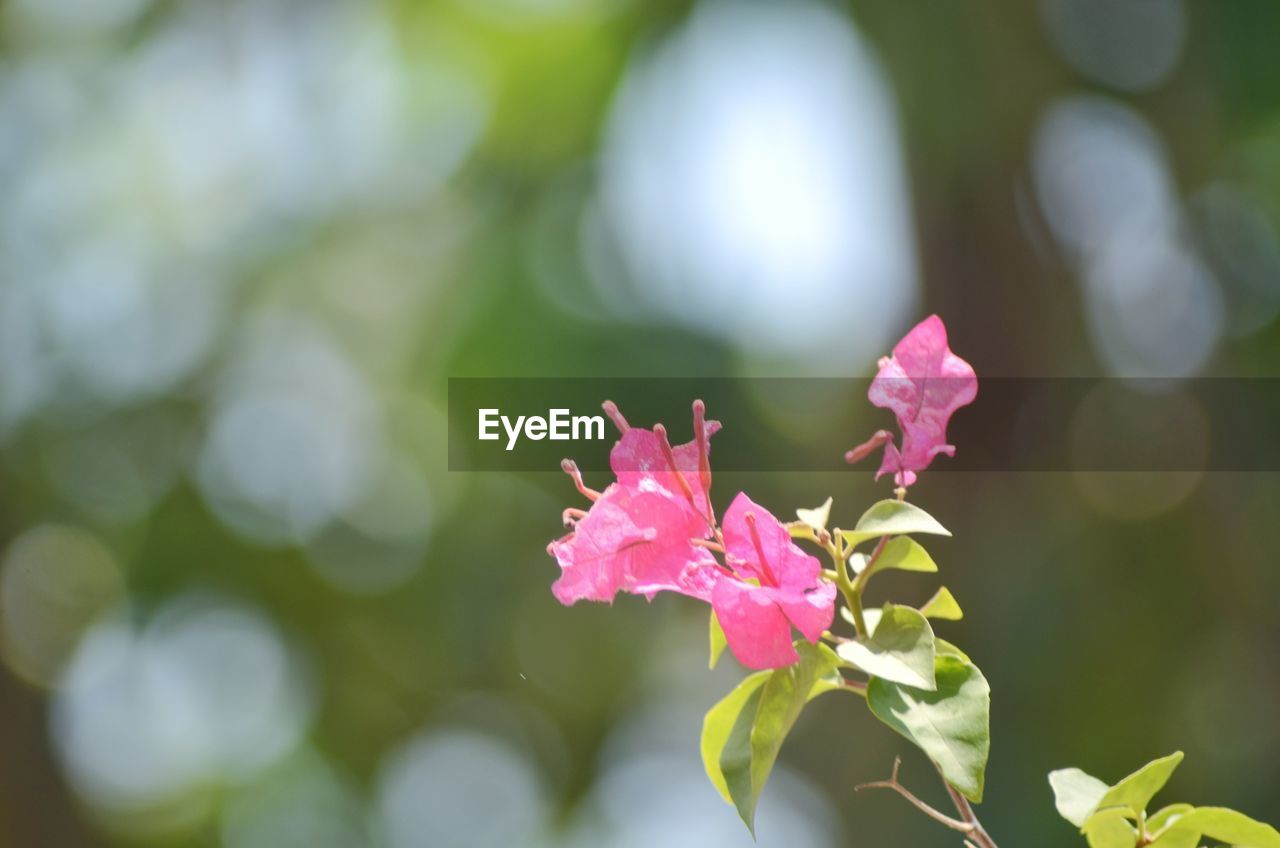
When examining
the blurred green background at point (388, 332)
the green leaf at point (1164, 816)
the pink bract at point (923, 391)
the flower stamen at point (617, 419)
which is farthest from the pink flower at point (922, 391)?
the blurred green background at point (388, 332)

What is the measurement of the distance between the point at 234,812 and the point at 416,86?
118 inches

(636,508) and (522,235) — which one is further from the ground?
(636,508)

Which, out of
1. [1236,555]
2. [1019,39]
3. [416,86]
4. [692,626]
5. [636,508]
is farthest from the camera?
[416,86]

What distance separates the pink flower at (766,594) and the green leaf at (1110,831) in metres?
0.15

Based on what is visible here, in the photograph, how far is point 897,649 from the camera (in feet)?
1.69

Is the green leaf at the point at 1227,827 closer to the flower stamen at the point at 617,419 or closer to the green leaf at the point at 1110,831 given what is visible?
the green leaf at the point at 1110,831

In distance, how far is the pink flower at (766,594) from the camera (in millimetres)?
498

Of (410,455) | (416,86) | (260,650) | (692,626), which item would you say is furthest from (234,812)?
(416,86)

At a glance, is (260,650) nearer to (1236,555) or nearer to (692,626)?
(692,626)

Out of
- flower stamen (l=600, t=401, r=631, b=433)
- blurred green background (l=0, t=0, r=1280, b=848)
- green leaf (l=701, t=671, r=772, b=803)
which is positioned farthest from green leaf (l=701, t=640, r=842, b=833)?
blurred green background (l=0, t=0, r=1280, b=848)

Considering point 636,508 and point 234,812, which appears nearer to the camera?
point 636,508

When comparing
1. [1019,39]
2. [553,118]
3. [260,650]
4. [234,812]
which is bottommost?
[234,812]

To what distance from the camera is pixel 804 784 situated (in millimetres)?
3312

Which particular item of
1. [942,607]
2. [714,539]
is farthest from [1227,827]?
[714,539]
